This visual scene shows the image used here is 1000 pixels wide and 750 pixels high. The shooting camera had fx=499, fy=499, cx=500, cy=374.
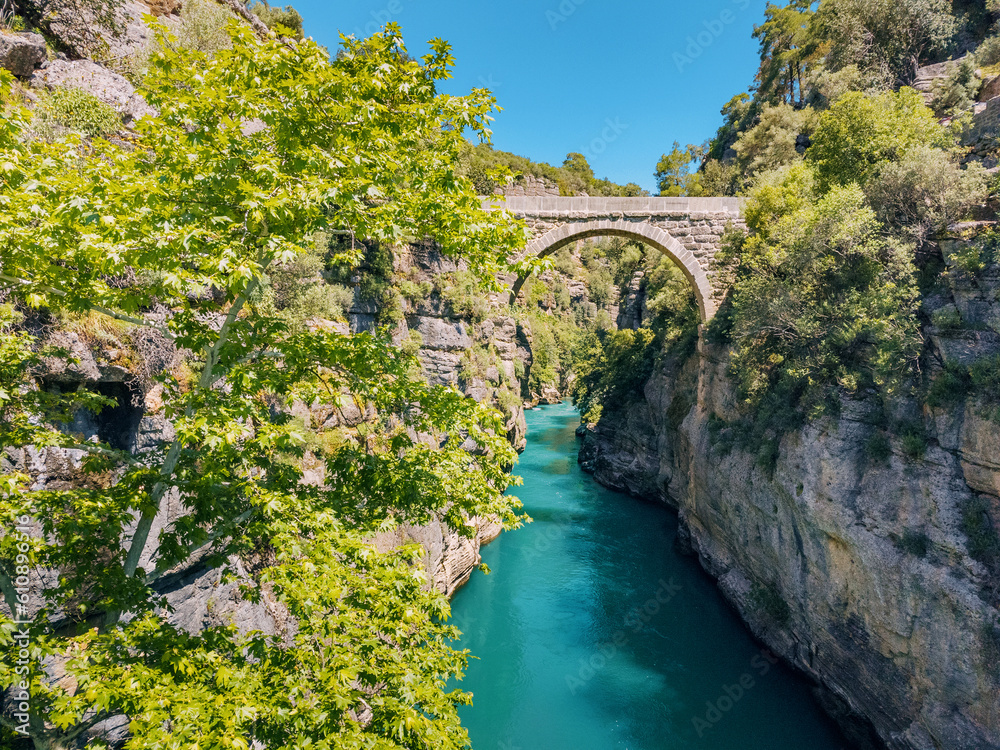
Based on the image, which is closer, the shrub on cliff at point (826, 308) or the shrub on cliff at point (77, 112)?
the shrub on cliff at point (77, 112)

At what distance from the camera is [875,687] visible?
766 cm

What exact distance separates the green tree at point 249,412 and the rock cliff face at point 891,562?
256 inches

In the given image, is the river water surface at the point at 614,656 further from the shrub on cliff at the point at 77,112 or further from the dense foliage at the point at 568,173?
the dense foliage at the point at 568,173

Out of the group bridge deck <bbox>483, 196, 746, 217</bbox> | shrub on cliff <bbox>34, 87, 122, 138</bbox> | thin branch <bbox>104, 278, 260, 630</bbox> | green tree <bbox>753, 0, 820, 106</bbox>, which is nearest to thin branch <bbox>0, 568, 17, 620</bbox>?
thin branch <bbox>104, 278, 260, 630</bbox>

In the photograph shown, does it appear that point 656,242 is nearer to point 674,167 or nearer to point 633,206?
point 633,206

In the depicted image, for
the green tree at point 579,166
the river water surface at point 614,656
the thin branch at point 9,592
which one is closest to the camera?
the thin branch at point 9,592

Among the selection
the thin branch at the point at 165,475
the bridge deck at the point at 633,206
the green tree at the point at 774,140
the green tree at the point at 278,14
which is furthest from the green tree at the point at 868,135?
the green tree at the point at 278,14

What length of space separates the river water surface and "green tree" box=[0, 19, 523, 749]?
7.03 m

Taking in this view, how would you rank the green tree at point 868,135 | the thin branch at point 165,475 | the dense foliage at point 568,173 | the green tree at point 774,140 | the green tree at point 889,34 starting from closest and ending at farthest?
1. the thin branch at point 165,475
2. the green tree at point 868,135
3. the green tree at point 889,34
4. the green tree at point 774,140
5. the dense foliage at point 568,173

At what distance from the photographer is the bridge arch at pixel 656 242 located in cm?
1449

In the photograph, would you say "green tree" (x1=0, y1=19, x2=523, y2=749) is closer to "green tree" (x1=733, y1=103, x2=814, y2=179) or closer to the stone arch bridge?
the stone arch bridge

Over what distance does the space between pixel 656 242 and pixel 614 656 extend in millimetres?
10982

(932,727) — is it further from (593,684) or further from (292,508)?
(292,508)

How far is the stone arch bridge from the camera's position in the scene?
14398 millimetres
